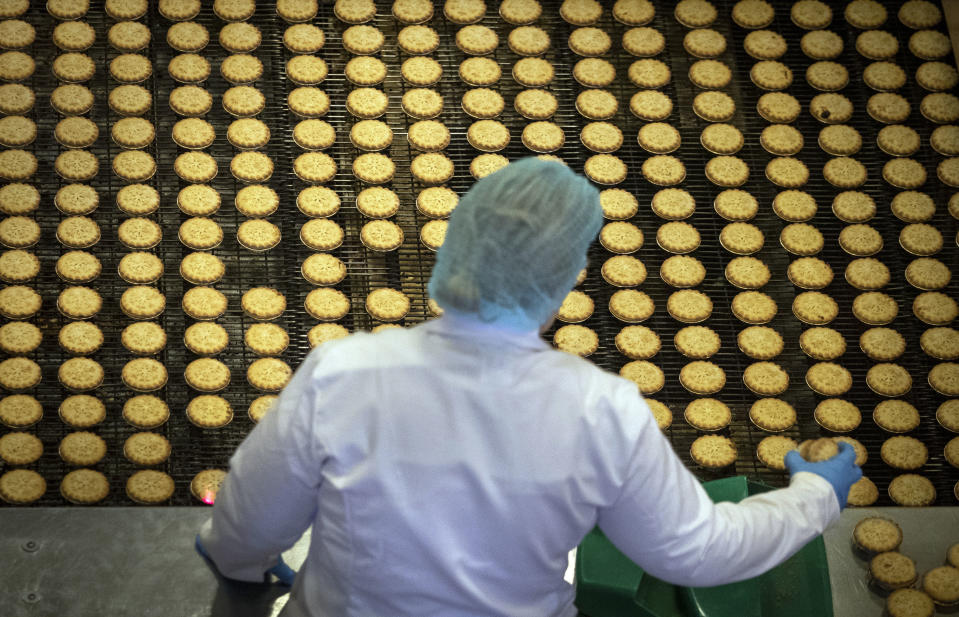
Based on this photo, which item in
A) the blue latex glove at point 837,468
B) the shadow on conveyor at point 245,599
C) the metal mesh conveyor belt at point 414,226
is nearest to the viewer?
the blue latex glove at point 837,468

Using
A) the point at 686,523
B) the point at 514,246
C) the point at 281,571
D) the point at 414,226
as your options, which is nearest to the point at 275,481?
the point at 514,246

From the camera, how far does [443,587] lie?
149cm

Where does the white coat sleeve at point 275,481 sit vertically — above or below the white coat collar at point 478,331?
below

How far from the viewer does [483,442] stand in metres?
1.41

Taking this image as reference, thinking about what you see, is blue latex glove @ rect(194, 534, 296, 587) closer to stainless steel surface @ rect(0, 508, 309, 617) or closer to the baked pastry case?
stainless steel surface @ rect(0, 508, 309, 617)

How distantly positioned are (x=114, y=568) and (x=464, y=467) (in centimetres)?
129

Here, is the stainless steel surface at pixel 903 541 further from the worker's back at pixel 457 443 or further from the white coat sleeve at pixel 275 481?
the white coat sleeve at pixel 275 481

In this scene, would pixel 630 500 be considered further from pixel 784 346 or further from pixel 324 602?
pixel 784 346

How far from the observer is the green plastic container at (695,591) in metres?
2.03

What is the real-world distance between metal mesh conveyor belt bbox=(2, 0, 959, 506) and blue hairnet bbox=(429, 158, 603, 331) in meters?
1.79

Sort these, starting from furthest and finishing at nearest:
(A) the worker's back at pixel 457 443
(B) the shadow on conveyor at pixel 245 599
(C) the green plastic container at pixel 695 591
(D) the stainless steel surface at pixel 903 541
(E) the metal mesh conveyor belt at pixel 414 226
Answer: (E) the metal mesh conveyor belt at pixel 414 226 → (D) the stainless steel surface at pixel 903 541 → (B) the shadow on conveyor at pixel 245 599 → (C) the green plastic container at pixel 695 591 → (A) the worker's back at pixel 457 443

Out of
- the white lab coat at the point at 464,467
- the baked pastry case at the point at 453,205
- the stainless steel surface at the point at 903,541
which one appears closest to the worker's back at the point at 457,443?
the white lab coat at the point at 464,467

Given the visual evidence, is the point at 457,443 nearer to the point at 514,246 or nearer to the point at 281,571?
the point at 514,246

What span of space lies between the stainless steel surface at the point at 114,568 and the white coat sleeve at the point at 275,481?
1.83 ft
